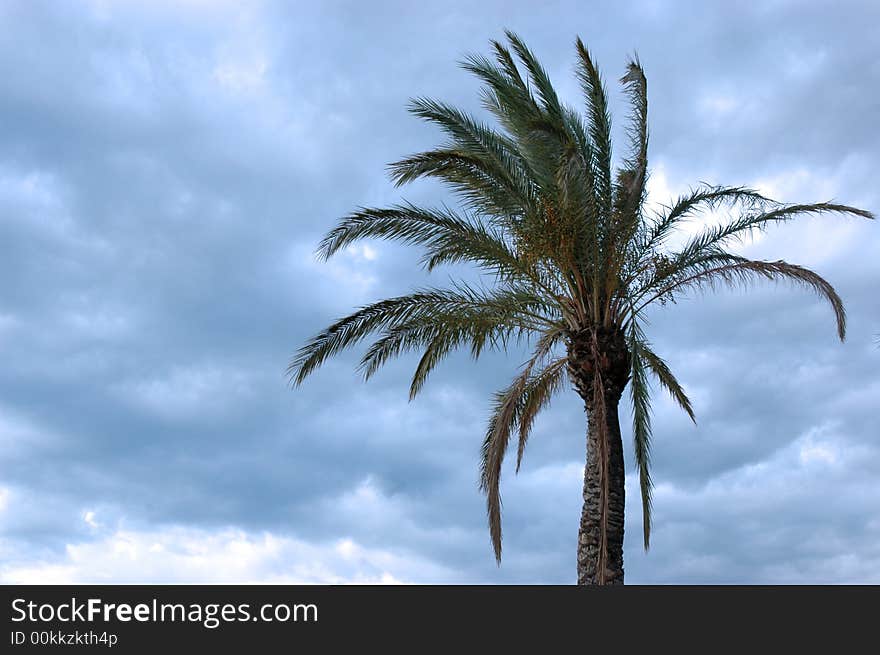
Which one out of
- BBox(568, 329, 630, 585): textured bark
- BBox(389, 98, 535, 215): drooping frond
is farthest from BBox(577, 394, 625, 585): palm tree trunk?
BBox(389, 98, 535, 215): drooping frond

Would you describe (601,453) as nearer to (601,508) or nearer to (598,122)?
(601,508)

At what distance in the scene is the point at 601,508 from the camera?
15.6 meters

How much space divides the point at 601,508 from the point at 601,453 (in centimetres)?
91

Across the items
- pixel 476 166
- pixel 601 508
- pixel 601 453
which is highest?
pixel 476 166

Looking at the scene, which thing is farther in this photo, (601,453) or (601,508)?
(601,453)

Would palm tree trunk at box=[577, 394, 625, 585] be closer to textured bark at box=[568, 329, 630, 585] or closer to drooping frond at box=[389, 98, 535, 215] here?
textured bark at box=[568, 329, 630, 585]

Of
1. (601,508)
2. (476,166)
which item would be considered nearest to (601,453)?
(601,508)

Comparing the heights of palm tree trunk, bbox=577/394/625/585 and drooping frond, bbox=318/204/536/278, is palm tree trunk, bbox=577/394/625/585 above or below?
below

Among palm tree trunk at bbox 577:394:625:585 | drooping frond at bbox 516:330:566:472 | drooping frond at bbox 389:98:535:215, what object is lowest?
palm tree trunk at bbox 577:394:625:585

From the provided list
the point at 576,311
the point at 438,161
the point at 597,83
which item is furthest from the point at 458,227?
the point at 597,83

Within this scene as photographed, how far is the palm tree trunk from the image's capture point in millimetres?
15547

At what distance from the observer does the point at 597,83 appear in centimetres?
1723
